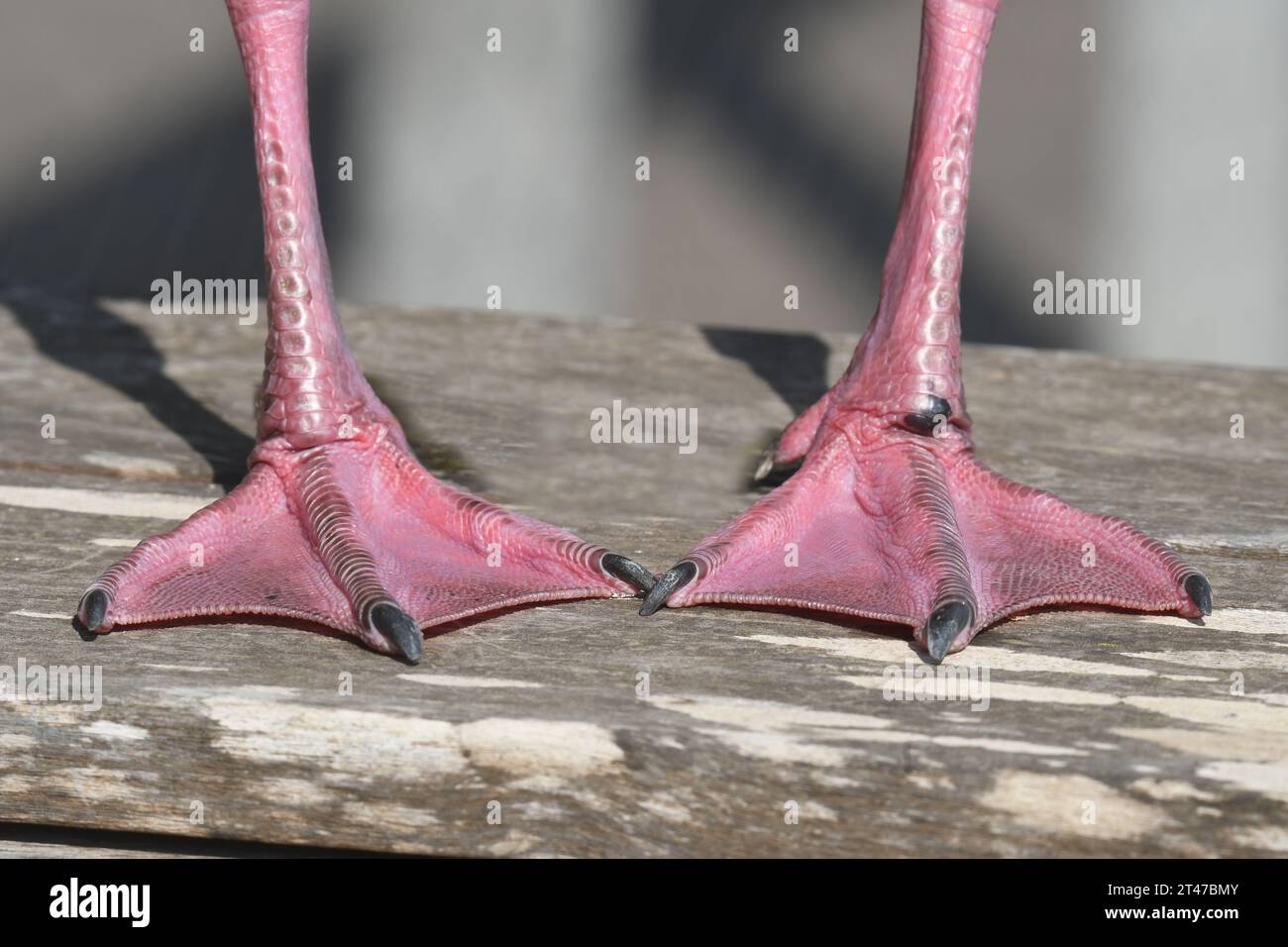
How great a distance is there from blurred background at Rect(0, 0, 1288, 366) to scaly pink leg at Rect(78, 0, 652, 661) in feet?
9.88

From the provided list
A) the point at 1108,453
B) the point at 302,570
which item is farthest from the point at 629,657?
the point at 1108,453

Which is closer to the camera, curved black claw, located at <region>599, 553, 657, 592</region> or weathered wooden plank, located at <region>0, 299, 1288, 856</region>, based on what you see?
weathered wooden plank, located at <region>0, 299, 1288, 856</region>

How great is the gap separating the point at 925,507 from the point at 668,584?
1.22ft

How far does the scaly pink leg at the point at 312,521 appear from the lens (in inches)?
74.9

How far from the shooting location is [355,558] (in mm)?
1962

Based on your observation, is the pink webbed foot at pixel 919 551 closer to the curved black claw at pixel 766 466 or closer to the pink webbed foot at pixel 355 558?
the pink webbed foot at pixel 355 558

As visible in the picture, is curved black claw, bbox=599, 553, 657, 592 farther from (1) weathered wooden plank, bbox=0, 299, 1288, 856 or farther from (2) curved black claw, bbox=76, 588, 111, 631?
(2) curved black claw, bbox=76, 588, 111, 631

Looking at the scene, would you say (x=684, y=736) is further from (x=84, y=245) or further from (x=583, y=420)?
(x=84, y=245)

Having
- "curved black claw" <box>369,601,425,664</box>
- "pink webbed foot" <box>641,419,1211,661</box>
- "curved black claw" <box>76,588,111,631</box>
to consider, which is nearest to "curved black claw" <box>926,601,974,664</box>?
"pink webbed foot" <box>641,419,1211,661</box>

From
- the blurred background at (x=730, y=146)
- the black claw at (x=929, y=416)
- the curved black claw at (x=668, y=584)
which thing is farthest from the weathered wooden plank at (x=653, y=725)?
the blurred background at (x=730, y=146)

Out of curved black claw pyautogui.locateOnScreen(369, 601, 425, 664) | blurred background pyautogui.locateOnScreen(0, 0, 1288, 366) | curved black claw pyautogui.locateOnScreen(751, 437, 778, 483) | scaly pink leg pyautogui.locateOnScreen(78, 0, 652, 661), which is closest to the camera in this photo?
curved black claw pyautogui.locateOnScreen(369, 601, 425, 664)

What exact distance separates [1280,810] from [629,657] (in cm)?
68

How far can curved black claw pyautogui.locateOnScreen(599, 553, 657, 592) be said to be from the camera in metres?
1.98

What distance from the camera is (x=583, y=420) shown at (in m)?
2.81
